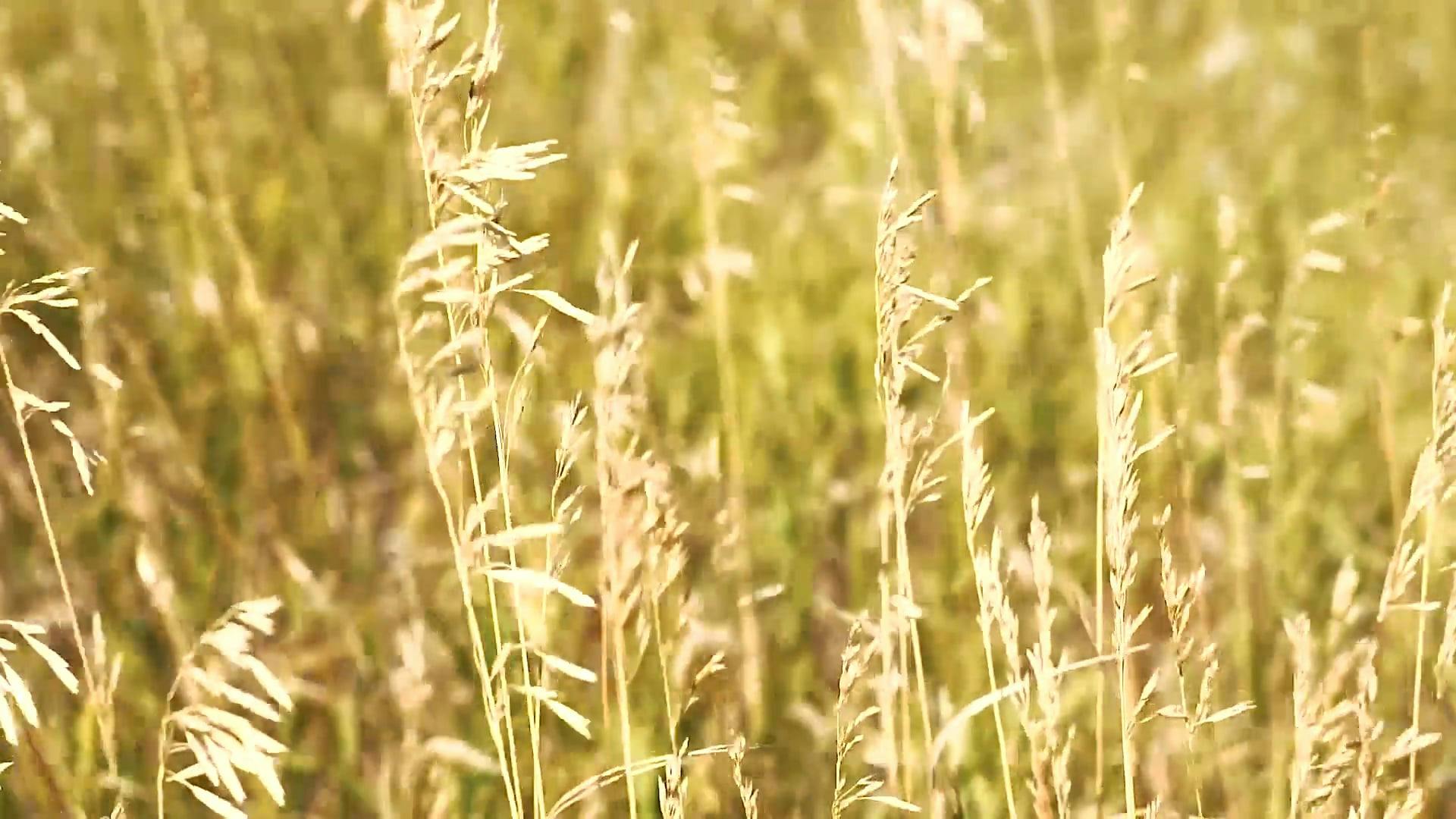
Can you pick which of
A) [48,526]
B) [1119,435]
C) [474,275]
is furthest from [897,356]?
[48,526]

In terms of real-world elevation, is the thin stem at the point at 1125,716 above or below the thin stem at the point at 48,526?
below

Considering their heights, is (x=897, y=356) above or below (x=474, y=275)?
below

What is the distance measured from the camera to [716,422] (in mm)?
1581

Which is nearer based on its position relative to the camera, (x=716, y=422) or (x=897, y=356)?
(x=897, y=356)

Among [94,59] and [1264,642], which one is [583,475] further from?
[94,59]

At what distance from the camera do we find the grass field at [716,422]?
3.01 ft

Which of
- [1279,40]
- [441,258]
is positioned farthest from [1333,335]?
[441,258]

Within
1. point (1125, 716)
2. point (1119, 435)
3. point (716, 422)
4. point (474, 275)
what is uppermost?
point (474, 275)

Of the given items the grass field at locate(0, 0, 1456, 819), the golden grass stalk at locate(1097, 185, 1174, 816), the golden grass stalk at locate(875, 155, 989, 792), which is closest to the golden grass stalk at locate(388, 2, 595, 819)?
the grass field at locate(0, 0, 1456, 819)

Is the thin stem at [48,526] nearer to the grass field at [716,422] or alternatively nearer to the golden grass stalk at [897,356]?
the grass field at [716,422]

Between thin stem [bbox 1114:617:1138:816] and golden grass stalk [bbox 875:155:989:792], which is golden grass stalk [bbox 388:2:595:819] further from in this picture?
thin stem [bbox 1114:617:1138:816]

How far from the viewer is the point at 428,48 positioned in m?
0.81

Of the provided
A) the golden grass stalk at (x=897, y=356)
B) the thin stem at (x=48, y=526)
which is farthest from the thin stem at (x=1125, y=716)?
the thin stem at (x=48, y=526)

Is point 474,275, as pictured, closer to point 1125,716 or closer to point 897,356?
point 897,356
